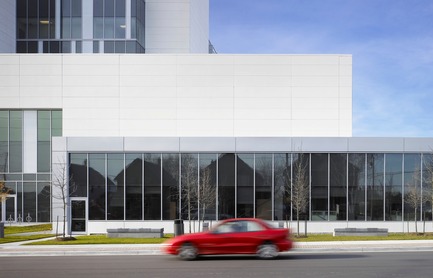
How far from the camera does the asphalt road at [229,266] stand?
12430mm

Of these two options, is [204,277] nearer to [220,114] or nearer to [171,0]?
[220,114]

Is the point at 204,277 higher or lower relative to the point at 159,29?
lower

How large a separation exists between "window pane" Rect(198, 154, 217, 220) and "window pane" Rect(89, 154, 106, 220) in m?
6.13

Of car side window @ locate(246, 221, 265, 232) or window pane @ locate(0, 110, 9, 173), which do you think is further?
window pane @ locate(0, 110, 9, 173)

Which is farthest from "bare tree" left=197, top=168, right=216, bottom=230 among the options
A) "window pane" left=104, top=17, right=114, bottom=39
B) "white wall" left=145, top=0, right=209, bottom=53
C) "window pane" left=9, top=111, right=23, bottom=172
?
"window pane" left=104, top=17, right=114, bottom=39

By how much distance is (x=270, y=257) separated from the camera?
15.6 metres

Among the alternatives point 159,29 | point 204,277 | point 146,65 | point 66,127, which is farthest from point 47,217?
point 204,277

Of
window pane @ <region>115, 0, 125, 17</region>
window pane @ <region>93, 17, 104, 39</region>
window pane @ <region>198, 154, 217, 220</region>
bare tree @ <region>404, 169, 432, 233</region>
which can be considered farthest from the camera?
window pane @ <region>93, 17, 104, 39</region>

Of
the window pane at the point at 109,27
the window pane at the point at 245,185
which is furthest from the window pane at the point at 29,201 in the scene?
the window pane at the point at 109,27

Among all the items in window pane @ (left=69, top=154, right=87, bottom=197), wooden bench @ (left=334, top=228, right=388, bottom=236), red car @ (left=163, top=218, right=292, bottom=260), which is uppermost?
window pane @ (left=69, top=154, right=87, bottom=197)

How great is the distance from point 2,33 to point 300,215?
3758 centimetres

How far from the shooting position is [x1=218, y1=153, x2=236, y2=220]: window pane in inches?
1153

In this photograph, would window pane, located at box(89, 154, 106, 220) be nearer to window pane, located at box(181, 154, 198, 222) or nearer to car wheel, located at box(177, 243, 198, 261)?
window pane, located at box(181, 154, 198, 222)

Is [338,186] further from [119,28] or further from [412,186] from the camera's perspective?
[119,28]
